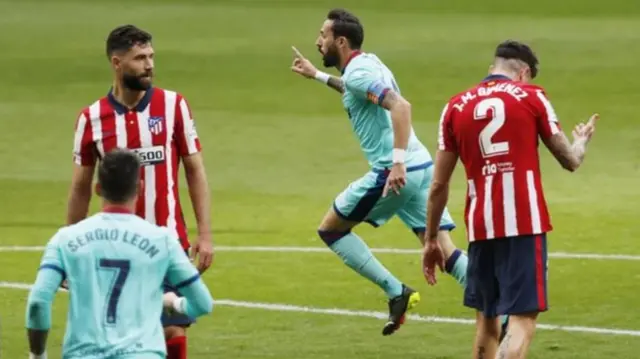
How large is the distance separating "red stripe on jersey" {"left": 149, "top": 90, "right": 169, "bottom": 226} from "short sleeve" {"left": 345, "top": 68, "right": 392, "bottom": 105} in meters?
2.51

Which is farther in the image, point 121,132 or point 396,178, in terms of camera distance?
point 396,178

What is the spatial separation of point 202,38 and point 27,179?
45.0 feet

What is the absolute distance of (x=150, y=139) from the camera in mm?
8695

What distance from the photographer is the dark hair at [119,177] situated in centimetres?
668

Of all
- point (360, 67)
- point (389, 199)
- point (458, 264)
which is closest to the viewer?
point (458, 264)

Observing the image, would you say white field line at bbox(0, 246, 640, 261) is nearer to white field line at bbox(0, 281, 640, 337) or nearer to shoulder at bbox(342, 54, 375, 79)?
white field line at bbox(0, 281, 640, 337)

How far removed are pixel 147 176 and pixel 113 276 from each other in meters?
2.10

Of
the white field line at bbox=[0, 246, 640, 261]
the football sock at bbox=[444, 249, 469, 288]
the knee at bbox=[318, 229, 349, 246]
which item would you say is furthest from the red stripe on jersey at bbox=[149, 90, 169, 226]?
the white field line at bbox=[0, 246, 640, 261]

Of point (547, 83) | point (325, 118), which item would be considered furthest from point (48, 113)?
point (547, 83)

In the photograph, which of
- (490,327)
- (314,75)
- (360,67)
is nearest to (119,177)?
(490,327)

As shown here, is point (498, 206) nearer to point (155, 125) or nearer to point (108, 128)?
point (155, 125)

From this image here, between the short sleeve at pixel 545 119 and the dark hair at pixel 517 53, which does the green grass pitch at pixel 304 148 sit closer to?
the short sleeve at pixel 545 119

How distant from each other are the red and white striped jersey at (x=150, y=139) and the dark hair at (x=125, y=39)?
0.86 feet

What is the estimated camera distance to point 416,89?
89.0 ft
